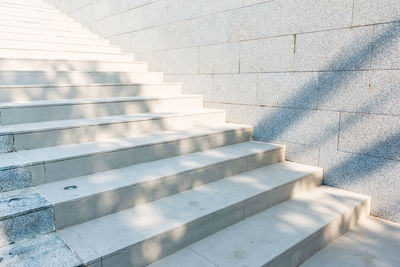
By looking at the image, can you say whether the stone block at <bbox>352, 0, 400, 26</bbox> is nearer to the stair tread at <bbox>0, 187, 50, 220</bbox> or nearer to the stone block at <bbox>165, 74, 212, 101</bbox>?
the stone block at <bbox>165, 74, 212, 101</bbox>

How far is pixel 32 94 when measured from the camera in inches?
143

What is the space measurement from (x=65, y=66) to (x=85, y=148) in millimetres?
2196

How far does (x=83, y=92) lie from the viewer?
4.07 metres

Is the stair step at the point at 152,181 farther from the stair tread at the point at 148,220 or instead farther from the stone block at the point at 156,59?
the stone block at the point at 156,59

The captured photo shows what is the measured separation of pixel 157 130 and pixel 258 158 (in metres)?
1.23

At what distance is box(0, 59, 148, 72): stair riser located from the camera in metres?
4.18

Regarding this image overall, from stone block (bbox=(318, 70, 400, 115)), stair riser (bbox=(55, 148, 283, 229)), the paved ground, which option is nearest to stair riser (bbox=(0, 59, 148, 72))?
stair riser (bbox=(55, 148, 283, 229))

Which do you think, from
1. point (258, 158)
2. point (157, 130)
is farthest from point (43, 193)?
point (258, 158)

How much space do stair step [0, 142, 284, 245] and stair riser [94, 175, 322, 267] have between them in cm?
50

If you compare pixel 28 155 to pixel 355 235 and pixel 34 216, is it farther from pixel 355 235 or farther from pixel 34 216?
pixel 355 235

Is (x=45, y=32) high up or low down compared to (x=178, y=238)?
up

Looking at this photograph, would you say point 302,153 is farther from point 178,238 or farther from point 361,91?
point 178,238

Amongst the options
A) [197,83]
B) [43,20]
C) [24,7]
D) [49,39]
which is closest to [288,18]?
[197,83]

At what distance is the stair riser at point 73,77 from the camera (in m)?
3.83
